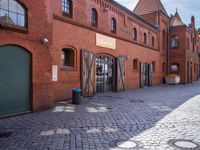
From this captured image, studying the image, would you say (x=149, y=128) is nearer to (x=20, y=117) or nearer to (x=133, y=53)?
(x=20, y=117)

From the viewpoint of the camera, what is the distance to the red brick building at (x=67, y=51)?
761 centimetres

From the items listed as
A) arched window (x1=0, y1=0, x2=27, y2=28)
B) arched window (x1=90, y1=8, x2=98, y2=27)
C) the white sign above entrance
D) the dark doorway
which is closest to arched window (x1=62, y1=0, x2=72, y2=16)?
arched window (x1=90, y1=8, x2=98, y2=27)

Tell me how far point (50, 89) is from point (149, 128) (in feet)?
15.8

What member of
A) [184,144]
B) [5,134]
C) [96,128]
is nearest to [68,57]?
[96,128]

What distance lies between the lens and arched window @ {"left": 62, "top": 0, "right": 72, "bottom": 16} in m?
11.4

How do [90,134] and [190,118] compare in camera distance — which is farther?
[190,118]

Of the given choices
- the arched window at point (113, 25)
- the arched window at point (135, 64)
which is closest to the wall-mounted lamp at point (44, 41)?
the arched window at point (113, 25)

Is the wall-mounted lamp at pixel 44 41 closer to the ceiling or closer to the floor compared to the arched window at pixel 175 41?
closer to the floor

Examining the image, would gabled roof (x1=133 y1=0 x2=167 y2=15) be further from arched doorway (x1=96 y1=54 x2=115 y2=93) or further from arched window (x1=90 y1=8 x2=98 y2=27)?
arched window (x1=90 y1=8 x2=98 y2=27)

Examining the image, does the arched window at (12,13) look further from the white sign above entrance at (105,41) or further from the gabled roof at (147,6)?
the gabled roof at (147,6)

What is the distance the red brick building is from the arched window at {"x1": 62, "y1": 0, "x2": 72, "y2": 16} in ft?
0.18

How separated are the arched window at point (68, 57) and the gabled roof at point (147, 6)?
1729cm

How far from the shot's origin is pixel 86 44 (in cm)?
1277

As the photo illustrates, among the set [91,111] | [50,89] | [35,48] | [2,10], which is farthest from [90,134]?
[2,10]
